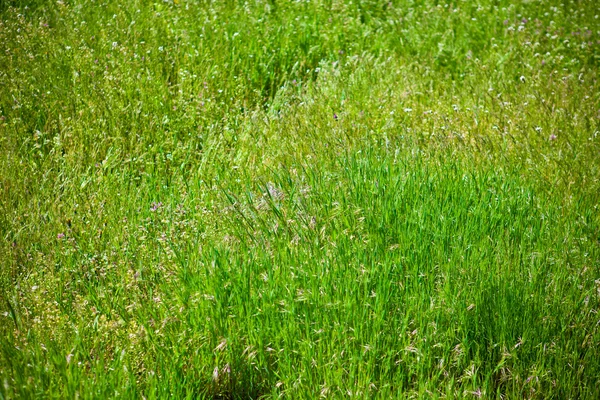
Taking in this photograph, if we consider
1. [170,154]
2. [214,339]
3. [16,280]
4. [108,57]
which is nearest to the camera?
[214,339]

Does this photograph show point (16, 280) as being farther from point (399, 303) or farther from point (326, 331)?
point (399, 303)

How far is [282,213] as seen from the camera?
11.8 feet

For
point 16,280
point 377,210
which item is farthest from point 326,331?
point 16,280

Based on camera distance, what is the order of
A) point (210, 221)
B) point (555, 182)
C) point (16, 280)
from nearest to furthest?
Answer: point (16, 280)
point (210, 221)
point (555, 182)

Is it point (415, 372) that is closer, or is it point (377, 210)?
point (415, 372)

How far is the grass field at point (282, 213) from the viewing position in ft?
9.41

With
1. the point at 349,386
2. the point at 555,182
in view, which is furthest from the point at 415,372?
the point at 555,182

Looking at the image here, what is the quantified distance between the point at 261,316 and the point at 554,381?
1.33 meters

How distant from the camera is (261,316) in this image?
300 cm

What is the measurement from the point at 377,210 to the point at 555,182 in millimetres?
1331

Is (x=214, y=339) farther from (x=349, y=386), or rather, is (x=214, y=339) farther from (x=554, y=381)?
(x=554, y=381)

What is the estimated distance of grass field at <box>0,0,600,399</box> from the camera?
2.87 metres

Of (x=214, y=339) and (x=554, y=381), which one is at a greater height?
(x=214, y=339)

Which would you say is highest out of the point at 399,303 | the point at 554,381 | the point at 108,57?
the point at 108,57
